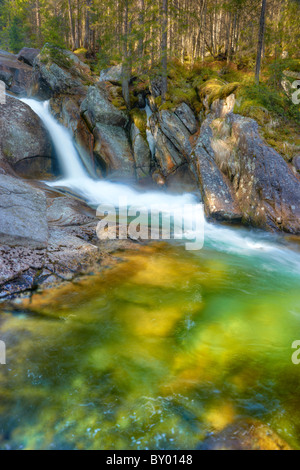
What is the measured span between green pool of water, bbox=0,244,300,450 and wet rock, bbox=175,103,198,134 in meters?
10.4

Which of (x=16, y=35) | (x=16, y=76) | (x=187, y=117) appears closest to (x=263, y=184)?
(x=187, y=117)

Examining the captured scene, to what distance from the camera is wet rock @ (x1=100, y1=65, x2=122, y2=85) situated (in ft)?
65.1

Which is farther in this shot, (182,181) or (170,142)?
(182,181)

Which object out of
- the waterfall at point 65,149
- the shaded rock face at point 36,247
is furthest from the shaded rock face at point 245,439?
the waterfall at point 65,149

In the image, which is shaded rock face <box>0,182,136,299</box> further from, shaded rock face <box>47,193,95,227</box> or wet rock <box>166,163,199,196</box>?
wet rock <box>166,163,199,196</box>

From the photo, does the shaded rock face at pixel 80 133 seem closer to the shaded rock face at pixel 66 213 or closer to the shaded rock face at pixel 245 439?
the shaded rock face at pixel 66 213

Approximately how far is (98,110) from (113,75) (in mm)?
6451

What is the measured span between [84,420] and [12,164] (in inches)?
531

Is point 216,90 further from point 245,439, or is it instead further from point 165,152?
point 245,439

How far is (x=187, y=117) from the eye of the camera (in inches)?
590

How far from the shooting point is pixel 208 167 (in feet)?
39.6

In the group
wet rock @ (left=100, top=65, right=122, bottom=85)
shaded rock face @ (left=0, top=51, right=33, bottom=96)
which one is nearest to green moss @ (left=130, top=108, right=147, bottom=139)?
wet rock @ (left=100, top=65, right=122, bottom=85)

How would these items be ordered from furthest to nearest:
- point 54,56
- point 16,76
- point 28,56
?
point 28,56 → point 16,76 → point 54,56

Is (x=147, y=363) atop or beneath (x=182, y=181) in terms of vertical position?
beneath
